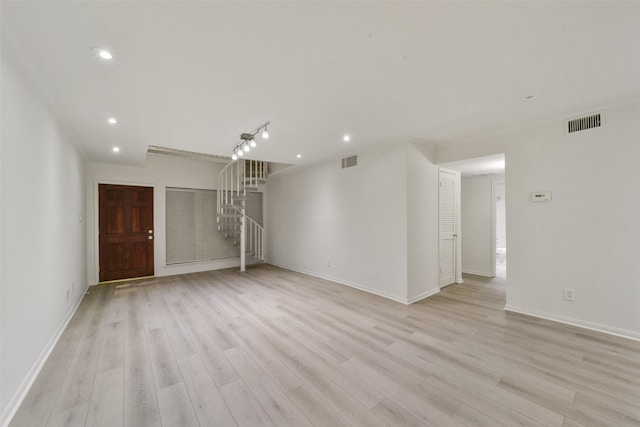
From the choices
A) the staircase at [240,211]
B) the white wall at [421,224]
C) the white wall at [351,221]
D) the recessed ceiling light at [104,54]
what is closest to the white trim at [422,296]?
the white wall at [421,224]

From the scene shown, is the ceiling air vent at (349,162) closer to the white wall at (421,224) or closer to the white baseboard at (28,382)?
the white wall at (421,224)

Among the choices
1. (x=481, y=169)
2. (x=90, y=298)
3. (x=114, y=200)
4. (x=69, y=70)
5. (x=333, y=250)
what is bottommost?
(x=90, y=298)

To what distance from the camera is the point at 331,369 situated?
2314 mm

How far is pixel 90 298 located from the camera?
14.6 ft

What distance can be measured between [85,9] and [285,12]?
3.87 ft

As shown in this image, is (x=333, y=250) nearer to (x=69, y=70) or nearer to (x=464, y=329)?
(x=464, y=329)

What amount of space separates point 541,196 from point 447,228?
1.70 meters

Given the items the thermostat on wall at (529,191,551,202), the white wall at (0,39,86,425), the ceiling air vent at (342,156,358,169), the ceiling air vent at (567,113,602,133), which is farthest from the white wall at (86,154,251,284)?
the ceiling air vent at (567,113,602,133)

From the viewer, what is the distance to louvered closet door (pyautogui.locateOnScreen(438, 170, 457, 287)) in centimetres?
480

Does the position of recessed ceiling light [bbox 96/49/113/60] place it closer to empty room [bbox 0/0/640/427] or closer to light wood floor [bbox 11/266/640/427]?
empty room [bbox 0/0/640/427]

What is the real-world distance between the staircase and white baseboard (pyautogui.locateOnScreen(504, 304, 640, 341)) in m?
5.73

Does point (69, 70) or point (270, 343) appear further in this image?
point (270, 343)

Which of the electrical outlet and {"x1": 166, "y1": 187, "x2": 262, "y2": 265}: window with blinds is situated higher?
{"x1": 166, "y1": 187, "x2": 262, "y2": 265}: window with blinds

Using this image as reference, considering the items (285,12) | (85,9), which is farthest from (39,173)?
(285,12)
